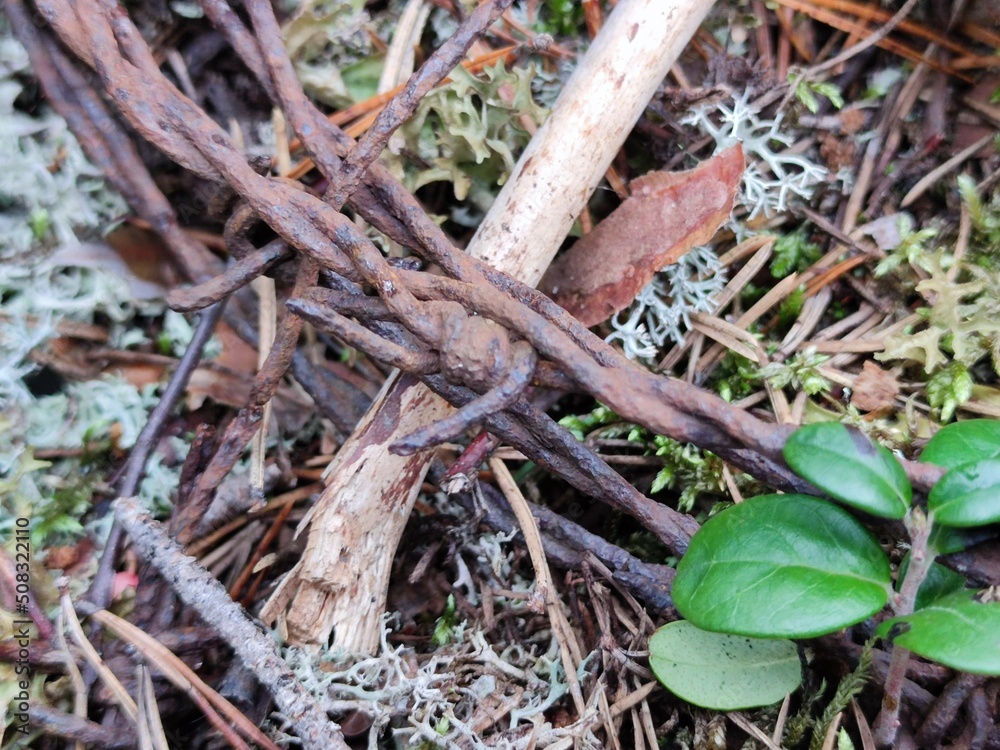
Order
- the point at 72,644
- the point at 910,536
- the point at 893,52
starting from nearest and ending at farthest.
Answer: the point at 910,536
the point at 72,644
the point at 893,52

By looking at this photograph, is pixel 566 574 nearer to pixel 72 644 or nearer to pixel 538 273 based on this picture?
pixel 538 273

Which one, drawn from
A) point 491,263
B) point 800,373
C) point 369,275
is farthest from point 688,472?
point 369,275

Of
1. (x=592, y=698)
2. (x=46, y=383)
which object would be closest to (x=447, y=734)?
(x=592, y=698)

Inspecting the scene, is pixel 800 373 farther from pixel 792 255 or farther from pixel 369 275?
pixel 369 275

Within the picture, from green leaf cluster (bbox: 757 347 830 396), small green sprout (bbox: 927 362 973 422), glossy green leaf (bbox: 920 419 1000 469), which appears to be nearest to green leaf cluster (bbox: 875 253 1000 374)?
small green sprout (bbox: 927 362 973 422)

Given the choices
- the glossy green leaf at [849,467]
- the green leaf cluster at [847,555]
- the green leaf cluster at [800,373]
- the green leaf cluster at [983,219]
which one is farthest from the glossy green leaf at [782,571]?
the green leaf cluster at [983,219]

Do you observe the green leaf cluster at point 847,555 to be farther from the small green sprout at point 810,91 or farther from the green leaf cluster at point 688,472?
the small green sprout at point 810,91
